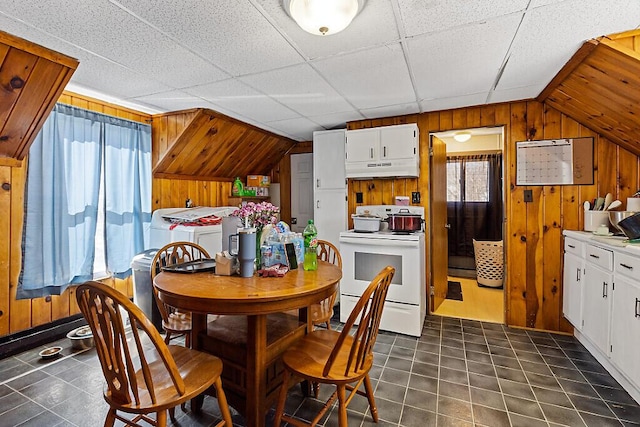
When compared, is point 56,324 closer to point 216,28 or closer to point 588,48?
point 216,28

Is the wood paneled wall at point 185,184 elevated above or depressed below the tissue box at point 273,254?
above

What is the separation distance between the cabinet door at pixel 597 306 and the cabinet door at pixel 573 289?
0.09 m

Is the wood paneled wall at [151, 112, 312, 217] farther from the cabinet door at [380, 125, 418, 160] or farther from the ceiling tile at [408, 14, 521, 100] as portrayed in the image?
the ceiling tile at [408, 14, 521, 100]

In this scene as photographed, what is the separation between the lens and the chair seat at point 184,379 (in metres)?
1.24

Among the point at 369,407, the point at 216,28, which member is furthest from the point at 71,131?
the point at 369,407

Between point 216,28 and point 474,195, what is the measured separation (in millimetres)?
4723

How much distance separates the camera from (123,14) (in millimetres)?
1691

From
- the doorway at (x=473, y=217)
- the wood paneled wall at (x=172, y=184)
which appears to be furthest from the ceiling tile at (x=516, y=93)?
the wood paneled wall at (x=172, y=184)

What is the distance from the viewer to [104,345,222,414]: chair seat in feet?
4.07

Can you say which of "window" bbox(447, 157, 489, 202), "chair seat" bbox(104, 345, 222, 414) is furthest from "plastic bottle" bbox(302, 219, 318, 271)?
"window" bbox(447, 157, 489, 202)

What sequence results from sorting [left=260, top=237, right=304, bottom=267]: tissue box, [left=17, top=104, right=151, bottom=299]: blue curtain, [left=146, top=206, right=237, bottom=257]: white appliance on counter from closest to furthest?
1. [left=260, top=237, right=304, bottom=267]: tissue box
2. [left=17, top=104, right=151, bottom=299]: blue curtain
3. [left=146, top=206, right=237, bottom=257]: white appliance on counter

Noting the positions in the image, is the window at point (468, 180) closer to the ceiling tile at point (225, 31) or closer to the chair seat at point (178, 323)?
the ceiling tile at point (225, 31)

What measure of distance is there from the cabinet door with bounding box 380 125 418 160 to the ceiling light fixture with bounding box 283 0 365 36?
1846 millimetres

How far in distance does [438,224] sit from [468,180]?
6.15 ft
